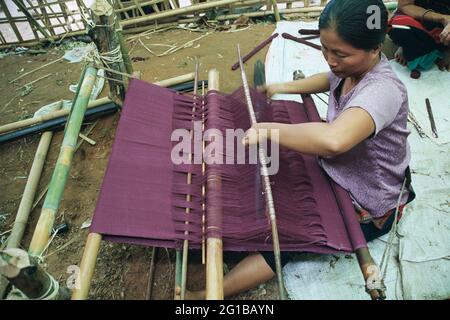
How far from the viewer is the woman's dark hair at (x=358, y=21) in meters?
1.20

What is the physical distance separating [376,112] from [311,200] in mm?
546

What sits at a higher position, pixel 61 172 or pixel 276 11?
pixel 61 172

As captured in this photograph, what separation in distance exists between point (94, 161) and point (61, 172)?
48.6 inches

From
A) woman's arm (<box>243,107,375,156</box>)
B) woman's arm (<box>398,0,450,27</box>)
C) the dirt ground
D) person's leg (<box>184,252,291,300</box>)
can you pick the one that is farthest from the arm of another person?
person's leg (<box>184,252,291,300</box>)

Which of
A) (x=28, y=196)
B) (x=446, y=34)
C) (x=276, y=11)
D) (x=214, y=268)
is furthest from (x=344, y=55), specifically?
(x=276, y=11)

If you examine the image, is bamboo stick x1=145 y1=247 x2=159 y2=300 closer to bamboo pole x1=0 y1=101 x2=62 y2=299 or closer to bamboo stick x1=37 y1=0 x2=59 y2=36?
bamboo pole x1=0 y1=101 x2=62 y2=299

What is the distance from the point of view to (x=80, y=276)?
4.27 feet

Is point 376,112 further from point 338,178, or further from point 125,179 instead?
point 125,179

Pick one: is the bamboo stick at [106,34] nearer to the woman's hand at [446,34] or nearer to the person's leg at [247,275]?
the person's leg at [247,275]

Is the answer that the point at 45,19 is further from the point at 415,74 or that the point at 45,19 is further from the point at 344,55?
the point at 344,55

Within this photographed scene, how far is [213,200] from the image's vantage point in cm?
162

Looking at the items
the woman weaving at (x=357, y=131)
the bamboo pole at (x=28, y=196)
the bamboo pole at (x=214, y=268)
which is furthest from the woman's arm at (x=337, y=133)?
the bamboo pole at (x=28, y=196)

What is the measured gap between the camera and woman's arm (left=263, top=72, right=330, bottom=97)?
1929mm

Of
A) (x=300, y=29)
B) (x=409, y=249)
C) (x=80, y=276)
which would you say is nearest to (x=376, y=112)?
→ (x=409, y=249)
